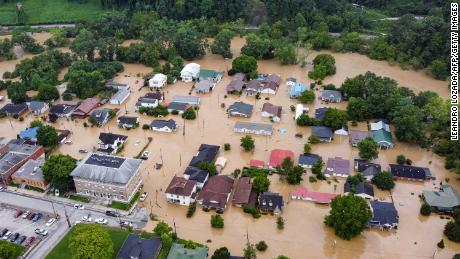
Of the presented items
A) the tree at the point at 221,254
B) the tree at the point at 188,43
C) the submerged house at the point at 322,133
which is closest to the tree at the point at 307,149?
the submerged house at the point at 322,133

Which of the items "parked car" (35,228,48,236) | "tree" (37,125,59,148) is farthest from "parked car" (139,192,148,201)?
"tree" (37,125,59,148)

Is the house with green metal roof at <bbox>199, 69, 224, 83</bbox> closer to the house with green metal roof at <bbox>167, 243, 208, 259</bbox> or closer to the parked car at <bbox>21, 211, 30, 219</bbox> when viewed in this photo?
the parked car at <bbox>21, 211, 30, 219</bbox>

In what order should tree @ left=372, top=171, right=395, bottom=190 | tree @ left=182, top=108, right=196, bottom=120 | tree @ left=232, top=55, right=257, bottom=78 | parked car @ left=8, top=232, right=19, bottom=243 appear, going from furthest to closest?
tree @ left=232, top=55, right=257, bottom=78
tree @ left=182, top=108, right=196, bottom=120
tree @ left=372, top=171, right=395, bottom=190
parked car @ left=8, top=232, right=19, bottom=243

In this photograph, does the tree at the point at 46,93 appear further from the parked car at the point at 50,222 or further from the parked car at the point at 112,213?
the parked car at the point at 112,213

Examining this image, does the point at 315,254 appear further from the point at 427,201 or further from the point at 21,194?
the point at 21,194

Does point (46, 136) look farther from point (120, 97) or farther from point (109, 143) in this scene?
point (120, 97)

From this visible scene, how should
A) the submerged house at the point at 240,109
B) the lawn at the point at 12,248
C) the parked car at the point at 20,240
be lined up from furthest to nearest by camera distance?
1. the submerged house at the point at 240,109
2. the parked car at the point at 20,240
3. the lawn at the point at 12,248

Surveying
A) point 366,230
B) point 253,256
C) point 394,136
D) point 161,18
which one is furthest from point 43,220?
point 161,18
